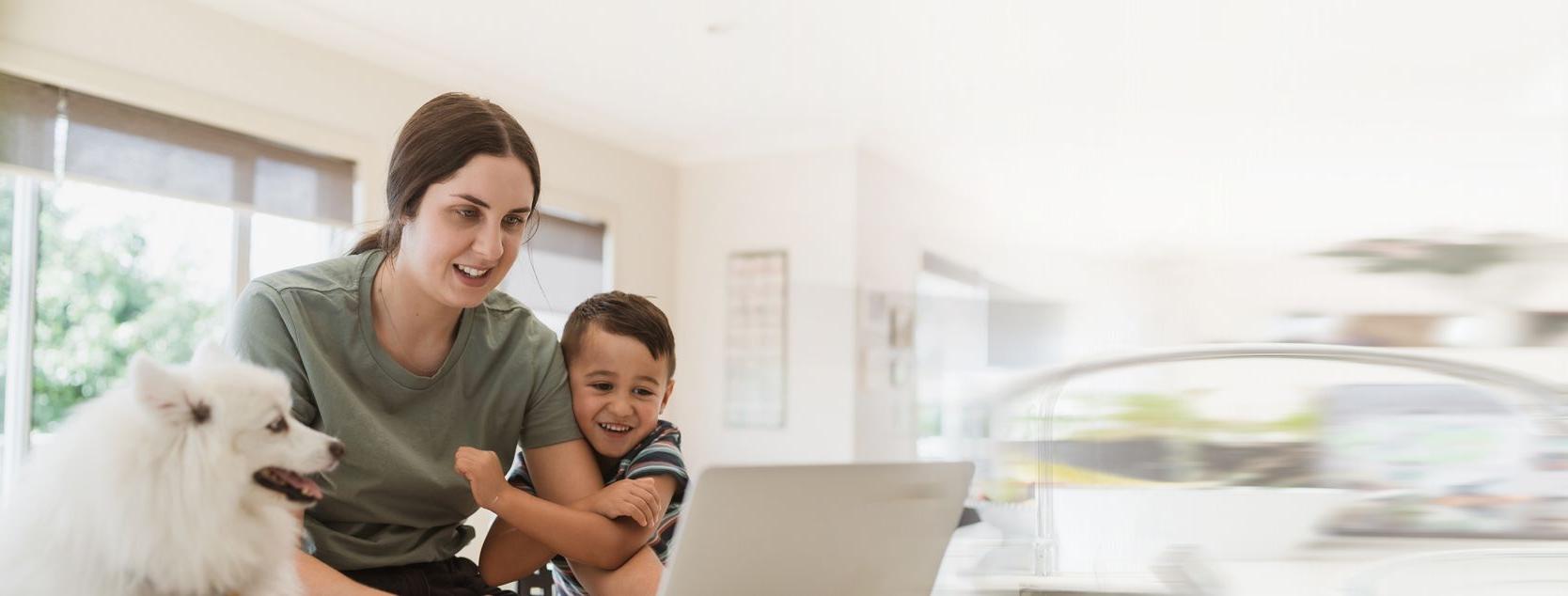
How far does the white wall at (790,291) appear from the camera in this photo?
14.7ft

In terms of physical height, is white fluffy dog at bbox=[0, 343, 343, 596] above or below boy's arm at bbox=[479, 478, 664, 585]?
above

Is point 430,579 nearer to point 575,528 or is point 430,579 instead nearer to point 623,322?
point 575,528

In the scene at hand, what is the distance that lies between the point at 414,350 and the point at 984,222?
1.44m

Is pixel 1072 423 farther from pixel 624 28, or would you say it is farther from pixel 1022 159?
pixel 624 28

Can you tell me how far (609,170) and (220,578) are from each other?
13.0 ft

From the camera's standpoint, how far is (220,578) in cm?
69

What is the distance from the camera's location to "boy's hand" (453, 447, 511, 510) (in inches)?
37.7

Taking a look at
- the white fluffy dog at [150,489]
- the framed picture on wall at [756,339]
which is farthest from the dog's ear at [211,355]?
the framed picture on wall at [756,339]

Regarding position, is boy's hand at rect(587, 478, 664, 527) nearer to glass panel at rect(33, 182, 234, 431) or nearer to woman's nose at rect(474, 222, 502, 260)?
woman's nose at rect(474, 222, 502, 260)

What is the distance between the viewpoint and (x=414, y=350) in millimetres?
1115

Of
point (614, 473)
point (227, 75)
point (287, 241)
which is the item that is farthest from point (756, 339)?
point (614, 473)

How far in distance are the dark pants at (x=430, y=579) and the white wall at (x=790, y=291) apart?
3.07 m

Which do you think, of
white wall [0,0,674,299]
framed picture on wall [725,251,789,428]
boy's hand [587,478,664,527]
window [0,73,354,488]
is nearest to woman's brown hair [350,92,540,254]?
boy's hand [587,478,664,527]

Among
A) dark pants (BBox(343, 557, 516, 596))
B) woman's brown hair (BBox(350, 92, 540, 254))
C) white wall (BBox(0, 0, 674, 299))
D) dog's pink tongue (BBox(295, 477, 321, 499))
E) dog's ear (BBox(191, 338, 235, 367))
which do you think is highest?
white wall (BBox(0, 0, 674, 299))
